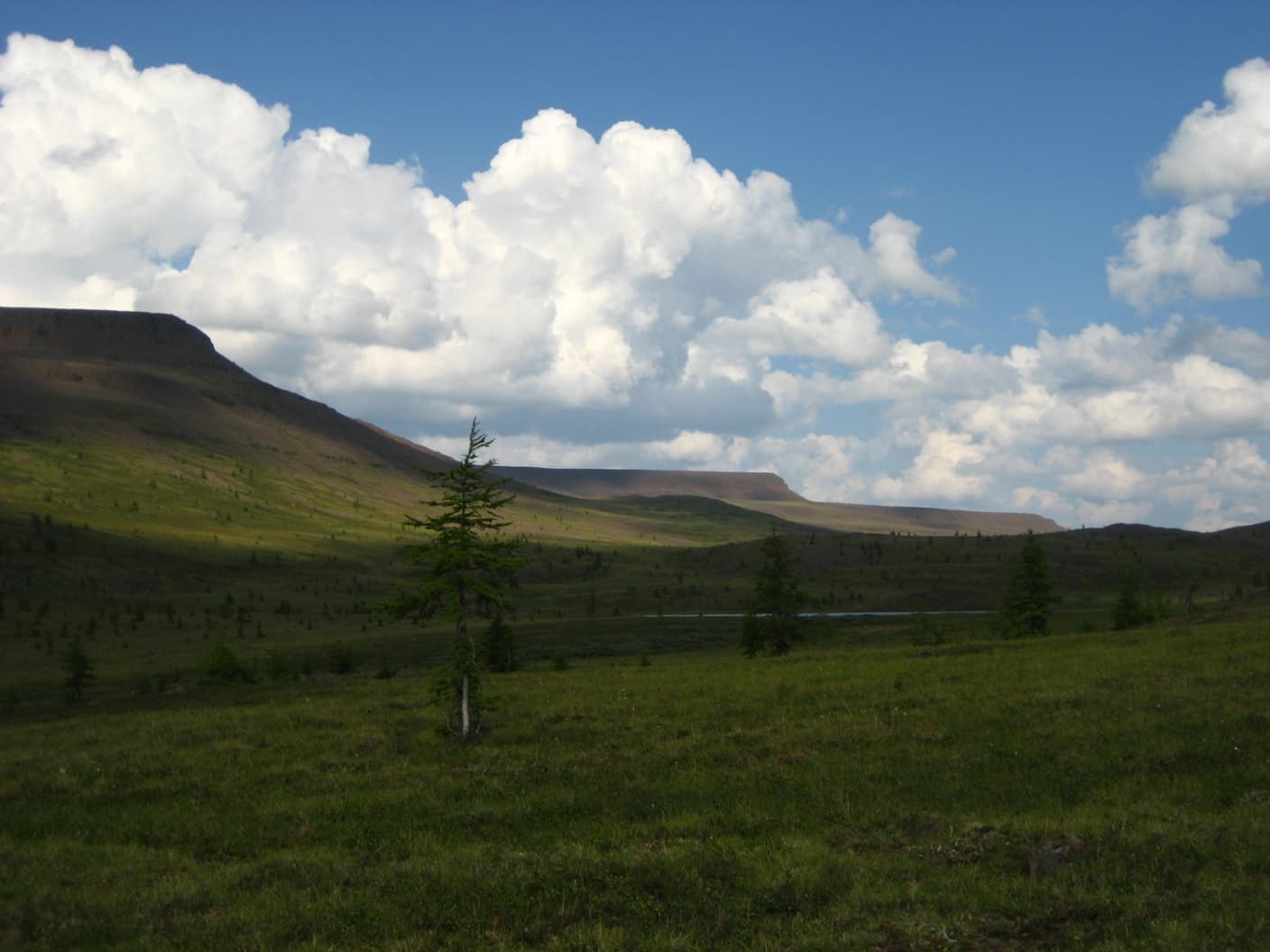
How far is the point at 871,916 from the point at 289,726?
803 inches

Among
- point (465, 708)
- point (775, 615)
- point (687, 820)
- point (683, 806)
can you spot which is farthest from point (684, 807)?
point (775, 615)

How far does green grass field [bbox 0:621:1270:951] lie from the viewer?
11.2 meters

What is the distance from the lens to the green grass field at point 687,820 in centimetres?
1119

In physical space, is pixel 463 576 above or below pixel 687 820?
above

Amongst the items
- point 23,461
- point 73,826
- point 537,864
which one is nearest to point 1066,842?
point 537,864

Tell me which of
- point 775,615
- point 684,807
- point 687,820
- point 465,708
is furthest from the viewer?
point 775,615

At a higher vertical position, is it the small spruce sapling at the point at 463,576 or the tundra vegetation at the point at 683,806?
the small spruce sapling at the point at 463,576

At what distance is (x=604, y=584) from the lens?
142 metres

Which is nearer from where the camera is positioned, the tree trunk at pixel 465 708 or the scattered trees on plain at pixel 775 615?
the tree trunk at pixel 465 708

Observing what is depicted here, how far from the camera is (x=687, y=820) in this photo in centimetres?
1558

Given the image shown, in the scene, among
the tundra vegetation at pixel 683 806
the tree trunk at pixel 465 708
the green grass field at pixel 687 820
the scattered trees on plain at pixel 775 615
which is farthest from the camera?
the scattered trees on plain at pixel 775 615

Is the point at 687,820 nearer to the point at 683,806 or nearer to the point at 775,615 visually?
the point at 683,806

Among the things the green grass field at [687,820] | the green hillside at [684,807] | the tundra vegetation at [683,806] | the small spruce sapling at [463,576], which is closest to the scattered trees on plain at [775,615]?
the tundra vegetation at [683,806]

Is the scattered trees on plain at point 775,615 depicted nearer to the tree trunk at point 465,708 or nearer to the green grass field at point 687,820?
the green grass field at point 687,820
